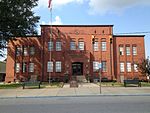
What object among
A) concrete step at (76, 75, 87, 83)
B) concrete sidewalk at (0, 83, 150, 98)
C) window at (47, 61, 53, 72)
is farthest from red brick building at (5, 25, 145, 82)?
concrete sidewalk at (0, 83, 150, 98)

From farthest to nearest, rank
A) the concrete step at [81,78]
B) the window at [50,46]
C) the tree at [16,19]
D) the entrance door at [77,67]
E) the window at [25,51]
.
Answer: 1. the window at [25,51]
2. the entrance door at [77,67]
3. the window at [50,46]
4. the concrete step at [81,78]
5. the tree at [16,19]

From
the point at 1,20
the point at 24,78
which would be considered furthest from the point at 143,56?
the point at 1,20

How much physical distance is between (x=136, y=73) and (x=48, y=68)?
17711 millimetres

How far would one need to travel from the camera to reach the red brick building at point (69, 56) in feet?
171

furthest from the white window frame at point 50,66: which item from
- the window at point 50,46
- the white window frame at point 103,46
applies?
the white window frame at point 103,46

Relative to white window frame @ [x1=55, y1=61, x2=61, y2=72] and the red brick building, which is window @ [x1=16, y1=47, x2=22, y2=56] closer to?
the red brick building

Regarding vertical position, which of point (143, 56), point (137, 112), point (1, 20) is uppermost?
point (1, 20)

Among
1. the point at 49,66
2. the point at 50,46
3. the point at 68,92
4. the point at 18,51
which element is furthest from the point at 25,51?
the point at 68,92

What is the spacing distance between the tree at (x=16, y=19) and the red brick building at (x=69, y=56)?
5.90 meters

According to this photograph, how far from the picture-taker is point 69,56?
52.0 meters

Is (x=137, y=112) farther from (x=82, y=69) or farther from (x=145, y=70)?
(x=82, y=69)

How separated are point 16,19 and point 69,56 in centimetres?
1412

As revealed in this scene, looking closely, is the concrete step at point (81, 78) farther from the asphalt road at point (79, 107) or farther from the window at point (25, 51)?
the asphalt road at point (79, 107)

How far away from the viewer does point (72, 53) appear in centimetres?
5231
